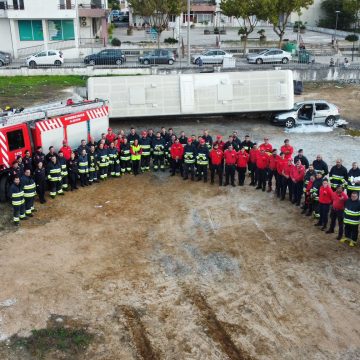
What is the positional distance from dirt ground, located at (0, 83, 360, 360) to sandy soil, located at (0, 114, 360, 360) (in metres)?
0.02

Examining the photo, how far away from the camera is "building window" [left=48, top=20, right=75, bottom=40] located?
1721 inches

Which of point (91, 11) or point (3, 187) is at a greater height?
point (91, 11)

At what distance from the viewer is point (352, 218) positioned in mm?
11625

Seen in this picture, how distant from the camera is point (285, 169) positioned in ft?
46.6

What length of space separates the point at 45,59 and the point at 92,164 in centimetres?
2500

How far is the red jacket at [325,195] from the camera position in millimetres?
12273

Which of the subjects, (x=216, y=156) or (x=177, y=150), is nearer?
(x=216, y=156)

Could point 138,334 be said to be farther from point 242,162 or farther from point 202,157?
point 202,157

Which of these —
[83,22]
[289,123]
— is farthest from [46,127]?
[83,22]

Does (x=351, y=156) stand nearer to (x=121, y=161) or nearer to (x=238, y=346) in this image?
(x=121, y=161)

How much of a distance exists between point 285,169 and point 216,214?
255cm

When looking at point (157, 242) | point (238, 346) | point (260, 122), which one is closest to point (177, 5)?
point (260, 122)

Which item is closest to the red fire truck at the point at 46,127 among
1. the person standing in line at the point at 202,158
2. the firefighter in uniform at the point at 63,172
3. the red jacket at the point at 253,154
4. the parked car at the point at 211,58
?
the firefighter in uniform at the point at 63,172

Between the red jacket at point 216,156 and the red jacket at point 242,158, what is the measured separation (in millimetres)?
600
